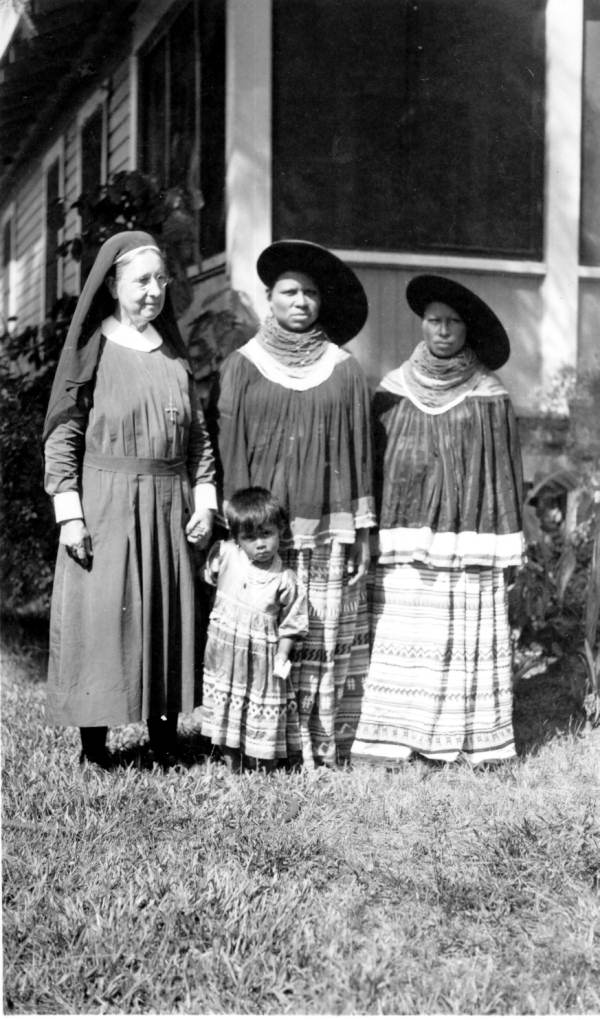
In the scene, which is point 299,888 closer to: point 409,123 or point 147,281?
point 147,281

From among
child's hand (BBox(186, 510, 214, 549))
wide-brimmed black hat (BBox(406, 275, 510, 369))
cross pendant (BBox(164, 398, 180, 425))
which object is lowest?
child's hand (BBox(186, 510, 214, 549))

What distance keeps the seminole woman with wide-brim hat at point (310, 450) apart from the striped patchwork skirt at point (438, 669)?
0.17 metres

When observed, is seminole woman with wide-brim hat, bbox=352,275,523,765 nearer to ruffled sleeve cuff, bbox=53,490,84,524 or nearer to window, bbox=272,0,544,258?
ruffled sleeve cuff, bbox=53,490,84,524

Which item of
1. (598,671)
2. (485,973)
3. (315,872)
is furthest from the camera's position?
(598,671)

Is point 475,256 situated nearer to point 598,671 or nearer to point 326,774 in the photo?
point 598,671

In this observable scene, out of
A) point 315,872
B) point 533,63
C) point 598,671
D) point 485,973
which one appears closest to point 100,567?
point 315,872

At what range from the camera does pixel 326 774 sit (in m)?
4.24

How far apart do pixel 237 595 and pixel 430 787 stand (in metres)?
1.07

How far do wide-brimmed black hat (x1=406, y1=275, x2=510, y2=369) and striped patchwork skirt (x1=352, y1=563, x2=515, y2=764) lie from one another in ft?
3.00

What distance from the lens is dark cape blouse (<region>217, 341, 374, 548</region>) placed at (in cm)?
419

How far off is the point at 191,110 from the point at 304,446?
3306mm

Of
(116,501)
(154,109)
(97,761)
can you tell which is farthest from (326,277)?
(154,109)

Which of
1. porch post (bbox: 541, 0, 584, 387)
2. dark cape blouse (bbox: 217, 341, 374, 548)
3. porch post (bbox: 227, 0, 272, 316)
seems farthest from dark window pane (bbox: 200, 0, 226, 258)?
dark cape blouse (bbox: 217, 341, 374, 548)

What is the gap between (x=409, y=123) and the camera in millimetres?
6320
